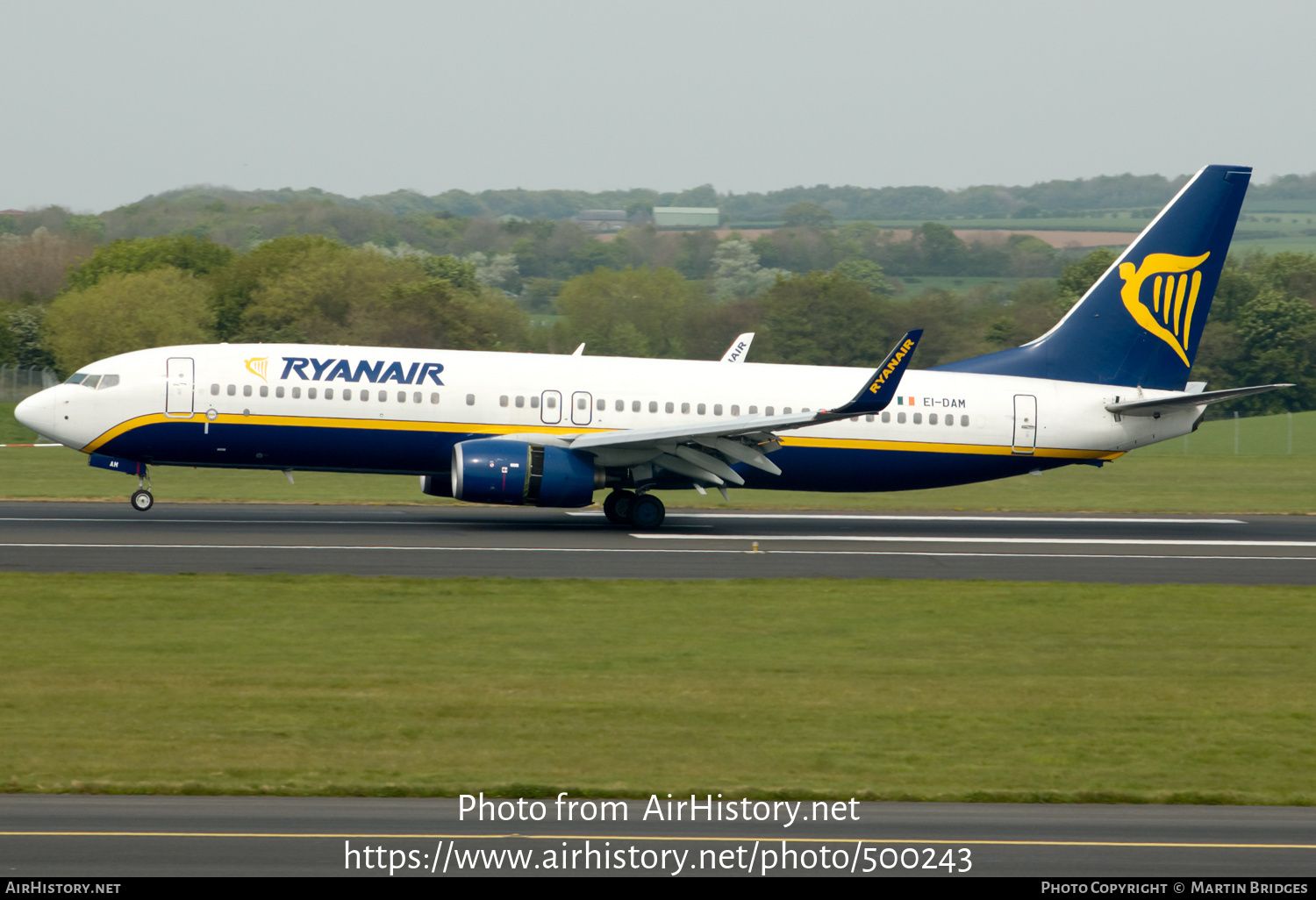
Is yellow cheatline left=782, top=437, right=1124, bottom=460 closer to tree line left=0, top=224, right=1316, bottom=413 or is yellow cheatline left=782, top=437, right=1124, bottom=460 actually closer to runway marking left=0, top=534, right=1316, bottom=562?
runway marking left=0, top=534, right=1316, bottom=562

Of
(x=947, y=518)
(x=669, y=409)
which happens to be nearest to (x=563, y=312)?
(x=947, y=518)

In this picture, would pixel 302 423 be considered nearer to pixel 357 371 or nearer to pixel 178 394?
pixel 357 371

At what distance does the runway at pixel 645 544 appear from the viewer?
2570 cm

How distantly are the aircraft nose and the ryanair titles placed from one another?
5063 mm

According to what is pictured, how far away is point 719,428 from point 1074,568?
7.91m

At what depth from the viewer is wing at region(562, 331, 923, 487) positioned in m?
28.9

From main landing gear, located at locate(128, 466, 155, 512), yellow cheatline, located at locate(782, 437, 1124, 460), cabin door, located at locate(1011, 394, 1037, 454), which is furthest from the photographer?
cabin door, located at locate(1011, 394, 1037, 454)

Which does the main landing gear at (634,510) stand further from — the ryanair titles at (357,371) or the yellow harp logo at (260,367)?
the yellow harp logo at (260,367)

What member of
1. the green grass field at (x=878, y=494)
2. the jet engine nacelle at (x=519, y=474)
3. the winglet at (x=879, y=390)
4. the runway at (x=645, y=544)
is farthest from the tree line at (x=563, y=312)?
the winglet at (x=879, y=390)

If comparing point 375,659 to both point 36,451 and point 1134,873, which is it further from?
point 36,451

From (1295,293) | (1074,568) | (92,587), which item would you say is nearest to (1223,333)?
(1295,293)

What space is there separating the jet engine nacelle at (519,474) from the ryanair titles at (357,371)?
1976 mm

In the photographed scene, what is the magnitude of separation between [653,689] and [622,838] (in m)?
5.57

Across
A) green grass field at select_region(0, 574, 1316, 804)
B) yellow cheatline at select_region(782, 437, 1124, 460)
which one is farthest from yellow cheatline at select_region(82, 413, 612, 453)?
yellow cheatline at select_region(782, 437, 1124, 460)
